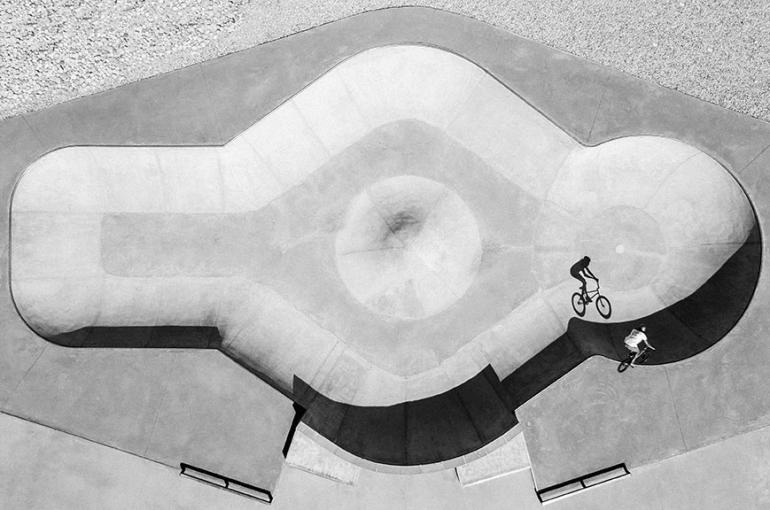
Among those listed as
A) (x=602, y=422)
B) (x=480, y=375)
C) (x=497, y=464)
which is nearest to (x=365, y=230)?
(x=480, y=375)

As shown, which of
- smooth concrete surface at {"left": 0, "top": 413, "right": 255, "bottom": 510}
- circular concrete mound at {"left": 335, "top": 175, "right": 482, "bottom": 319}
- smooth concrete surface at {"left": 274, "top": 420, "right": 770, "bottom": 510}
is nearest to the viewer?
smooth concrete surface at {"left": 0, "top": 413, "right": 255, "bottom": 510}

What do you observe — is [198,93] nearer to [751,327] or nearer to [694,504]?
[751,327]

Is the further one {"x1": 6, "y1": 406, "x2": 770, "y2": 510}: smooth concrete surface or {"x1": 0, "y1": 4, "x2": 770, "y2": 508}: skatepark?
{"x1": 6, "y1": 406, "x2": 770, "y2": 510}: smooth concrete surface

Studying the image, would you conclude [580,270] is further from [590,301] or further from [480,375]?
[480,375]

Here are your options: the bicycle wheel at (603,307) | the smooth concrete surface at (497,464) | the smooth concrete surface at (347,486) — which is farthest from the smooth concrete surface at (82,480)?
the bicycle wheel at (603,307)

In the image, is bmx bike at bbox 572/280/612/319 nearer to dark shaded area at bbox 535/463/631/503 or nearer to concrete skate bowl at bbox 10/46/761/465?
concrete skate bowl at bbox 10/46/761/465

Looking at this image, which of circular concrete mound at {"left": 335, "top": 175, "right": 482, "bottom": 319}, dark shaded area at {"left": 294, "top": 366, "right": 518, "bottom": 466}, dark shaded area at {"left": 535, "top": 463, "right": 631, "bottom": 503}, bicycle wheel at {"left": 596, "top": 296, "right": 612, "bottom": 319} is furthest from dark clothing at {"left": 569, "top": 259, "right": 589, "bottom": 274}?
dark shaded area at {"left": 535, "top": 463, "right": 631, "bottom": 503}

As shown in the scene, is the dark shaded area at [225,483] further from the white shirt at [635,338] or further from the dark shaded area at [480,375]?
the white shirt at [635,338]
